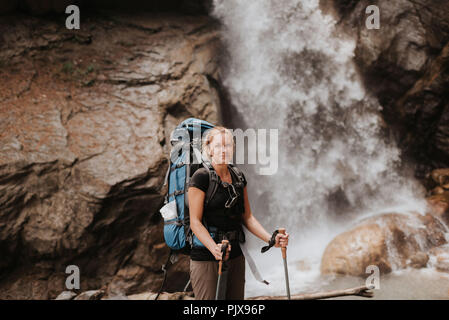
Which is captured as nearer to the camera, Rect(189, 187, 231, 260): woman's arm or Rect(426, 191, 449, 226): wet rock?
Rect(189, 187, 231, 260): woman's arm

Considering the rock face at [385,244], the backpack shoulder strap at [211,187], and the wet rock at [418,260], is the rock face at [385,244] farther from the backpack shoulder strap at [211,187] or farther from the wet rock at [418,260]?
the backpack shoulder strap at [211,187]

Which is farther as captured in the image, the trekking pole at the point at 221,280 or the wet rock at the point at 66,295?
the wet rock at the point at 66,295

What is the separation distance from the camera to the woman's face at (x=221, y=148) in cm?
208

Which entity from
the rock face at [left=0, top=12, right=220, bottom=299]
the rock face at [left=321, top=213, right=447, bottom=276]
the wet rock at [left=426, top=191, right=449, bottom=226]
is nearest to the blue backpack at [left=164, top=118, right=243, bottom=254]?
the rock face at [left=0, top=12, right=220, bottom=299]

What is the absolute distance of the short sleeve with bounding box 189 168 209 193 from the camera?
199cm

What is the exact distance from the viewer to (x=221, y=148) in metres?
2.09

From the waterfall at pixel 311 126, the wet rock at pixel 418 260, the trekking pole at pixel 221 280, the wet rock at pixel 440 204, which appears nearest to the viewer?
the trekking pole at pixel 221 280

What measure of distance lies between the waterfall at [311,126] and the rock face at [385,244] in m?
1.48

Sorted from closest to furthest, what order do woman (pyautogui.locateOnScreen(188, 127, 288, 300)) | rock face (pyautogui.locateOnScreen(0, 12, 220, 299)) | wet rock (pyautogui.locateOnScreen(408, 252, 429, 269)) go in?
woman (pyautogui.locateOnScreen(188, 127, 288, 300)) → rock face (pyautogui.locateOnScreen(0, 12, 220, 299)) → wet rock (pyautogui.locateOnScreen(408, 252, 429, 269))

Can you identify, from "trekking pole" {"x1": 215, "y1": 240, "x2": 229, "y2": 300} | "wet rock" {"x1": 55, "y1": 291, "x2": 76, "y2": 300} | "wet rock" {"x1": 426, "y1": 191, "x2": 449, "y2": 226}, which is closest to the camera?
"trekking pole" {"x1": 215, "y1": 240, "x2": 229, "y2": 300}

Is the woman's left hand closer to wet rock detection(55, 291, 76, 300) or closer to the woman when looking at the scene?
the woman

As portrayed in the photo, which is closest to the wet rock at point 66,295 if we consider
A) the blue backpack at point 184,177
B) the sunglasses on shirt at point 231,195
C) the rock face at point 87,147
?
the rock face at point 87,147

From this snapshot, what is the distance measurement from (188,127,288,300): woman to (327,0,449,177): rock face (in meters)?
7.39
